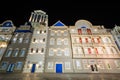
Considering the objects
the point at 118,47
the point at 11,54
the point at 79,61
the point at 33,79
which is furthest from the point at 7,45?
the point at 118,47

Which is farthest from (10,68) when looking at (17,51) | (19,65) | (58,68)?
(58,68)

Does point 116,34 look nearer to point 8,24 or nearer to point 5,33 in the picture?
point 5,33

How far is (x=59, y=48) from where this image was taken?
106 ft

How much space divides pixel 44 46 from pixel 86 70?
39.3 feet

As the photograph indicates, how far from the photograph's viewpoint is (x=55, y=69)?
92.1ft

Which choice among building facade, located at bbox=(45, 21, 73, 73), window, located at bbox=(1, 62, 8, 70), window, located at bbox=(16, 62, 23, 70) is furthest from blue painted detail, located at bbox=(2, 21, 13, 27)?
window, located at bbox=(16, 62, 23, 70)

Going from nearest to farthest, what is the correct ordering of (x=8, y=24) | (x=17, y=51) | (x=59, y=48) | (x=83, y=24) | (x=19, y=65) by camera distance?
(x=19, y=65) < (x=17, y=51) < (x=59, y=48) < (x=83, y=24) < (x=8, y=24)

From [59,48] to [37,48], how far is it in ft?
18.4

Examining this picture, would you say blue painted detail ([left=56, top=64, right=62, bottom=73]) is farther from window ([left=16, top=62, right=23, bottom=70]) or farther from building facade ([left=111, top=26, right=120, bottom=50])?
building facade ([left=111, top=26, right=120, bottom=50])

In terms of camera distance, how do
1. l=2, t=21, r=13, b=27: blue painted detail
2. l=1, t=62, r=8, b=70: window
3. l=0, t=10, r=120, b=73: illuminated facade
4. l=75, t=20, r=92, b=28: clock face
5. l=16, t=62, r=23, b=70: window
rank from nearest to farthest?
l=16, t=62, r=23, b=70: window
l=1, t=62, r=8, b=70: window
l=0, t=10, r=120, b=73: illuminated facade
l=75, t=20, r=92, b=28: clock face
l=2, t=21, r=13, b=27: blue painted detail

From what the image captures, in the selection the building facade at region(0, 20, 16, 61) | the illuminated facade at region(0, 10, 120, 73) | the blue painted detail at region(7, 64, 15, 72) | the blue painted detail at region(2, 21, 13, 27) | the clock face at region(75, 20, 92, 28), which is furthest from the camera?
the blue painted detail at region(2, 21, 13, 27)

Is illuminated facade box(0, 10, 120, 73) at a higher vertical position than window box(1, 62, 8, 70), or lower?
higher

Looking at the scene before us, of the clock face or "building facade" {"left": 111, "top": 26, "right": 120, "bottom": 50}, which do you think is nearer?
"building facade" {"left": 111, "top": 26, "right": 120, "bottom": 50}

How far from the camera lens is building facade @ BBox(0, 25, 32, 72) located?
2809 centimetres
